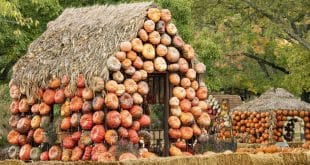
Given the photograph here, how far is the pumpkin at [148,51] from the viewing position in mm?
18438

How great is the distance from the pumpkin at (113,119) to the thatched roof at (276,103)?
23.2m

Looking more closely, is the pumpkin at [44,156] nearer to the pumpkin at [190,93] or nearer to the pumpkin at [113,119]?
the pumpkin at [113,119]

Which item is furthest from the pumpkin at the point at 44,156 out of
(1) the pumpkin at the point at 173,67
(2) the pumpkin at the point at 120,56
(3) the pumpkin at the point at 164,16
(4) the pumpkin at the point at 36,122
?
(3) the pumpkin at the point at 164,16

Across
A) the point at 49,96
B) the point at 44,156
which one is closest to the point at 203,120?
the point at 49,96

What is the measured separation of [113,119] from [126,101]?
0.52 metres

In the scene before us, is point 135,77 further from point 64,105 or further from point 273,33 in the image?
point 273,33

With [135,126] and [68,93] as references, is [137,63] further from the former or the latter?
[68,93]

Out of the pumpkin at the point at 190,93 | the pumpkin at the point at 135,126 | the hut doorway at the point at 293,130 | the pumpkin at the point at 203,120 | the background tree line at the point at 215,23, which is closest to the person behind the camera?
the pumpkin at the point at 135,126

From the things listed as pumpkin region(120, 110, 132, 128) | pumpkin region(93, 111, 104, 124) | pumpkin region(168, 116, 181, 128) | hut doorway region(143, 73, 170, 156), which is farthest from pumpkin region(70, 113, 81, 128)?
pumpkin region(168, 116, 181, 128)

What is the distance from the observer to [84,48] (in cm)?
1886

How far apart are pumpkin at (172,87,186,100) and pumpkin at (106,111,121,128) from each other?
196cm

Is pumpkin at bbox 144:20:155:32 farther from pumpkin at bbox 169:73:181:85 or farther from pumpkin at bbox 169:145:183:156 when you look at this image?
pumpkin at bbox 169:145:183:156

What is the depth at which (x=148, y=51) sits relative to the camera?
1848 centimetres

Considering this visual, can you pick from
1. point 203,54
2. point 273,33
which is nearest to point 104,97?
point 273,33
